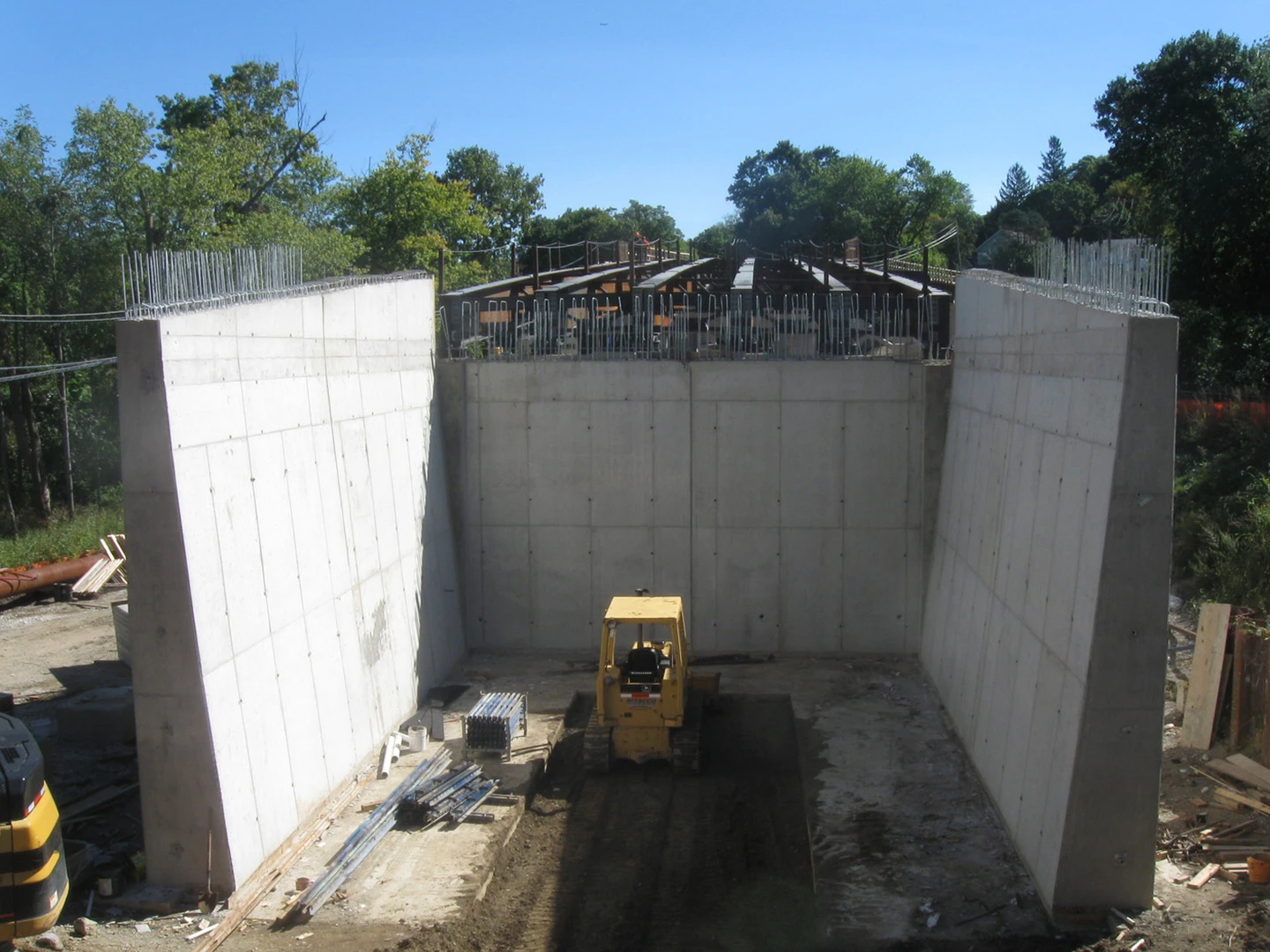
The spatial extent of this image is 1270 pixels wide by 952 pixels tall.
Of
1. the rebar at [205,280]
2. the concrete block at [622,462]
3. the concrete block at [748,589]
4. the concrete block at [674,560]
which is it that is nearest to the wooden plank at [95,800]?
the rebar at [205,280]

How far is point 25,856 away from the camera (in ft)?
23.5

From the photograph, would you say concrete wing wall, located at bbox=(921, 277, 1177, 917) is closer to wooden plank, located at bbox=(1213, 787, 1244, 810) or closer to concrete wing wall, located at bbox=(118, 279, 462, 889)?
wooden plank, located at bbox=(1213, 787, 1244, 810)

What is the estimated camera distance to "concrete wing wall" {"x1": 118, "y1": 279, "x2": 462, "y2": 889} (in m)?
8.60

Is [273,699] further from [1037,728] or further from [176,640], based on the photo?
[1037,728]

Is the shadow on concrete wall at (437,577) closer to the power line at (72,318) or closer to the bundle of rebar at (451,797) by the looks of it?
the bundle of rebar at (451,797)

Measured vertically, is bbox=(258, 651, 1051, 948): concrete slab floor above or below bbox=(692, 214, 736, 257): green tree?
below

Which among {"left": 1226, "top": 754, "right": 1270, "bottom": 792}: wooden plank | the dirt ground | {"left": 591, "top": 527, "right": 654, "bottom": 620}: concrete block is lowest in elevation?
the dirt ground

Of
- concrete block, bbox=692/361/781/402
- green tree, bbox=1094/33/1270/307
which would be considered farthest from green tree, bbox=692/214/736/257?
concrete block, bbox=692/361/781/402

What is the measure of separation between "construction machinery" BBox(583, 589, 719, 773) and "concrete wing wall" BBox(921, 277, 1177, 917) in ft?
10.7

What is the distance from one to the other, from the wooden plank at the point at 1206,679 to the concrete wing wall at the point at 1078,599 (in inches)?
84.8

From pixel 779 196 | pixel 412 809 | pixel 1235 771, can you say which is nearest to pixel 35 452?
pixel 412 809

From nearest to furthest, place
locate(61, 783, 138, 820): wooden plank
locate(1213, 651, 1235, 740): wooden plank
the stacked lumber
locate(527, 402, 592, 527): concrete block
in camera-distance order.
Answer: locate(61, 783, 138, 820): wooden plank < locate(1213, 651, 1235, 740): wooden plank < locate(527, 402, 592, 527): concrete block < the stacked lumber

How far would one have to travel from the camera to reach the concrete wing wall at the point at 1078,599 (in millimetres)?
7879

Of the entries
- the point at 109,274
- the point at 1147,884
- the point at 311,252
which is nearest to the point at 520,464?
the point at 1147,884
